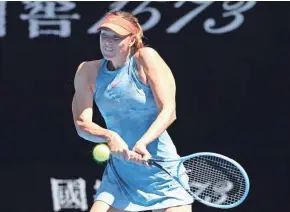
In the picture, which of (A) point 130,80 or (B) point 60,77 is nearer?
(A) point 130,80

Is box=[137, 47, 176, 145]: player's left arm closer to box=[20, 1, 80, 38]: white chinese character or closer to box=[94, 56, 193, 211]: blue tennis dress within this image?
box=[94, 56, 193, 211]: blue tennis dress

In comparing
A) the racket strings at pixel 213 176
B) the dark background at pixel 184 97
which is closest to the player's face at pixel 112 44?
the racket strings at pixel 213 176

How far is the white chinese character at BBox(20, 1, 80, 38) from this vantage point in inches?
296

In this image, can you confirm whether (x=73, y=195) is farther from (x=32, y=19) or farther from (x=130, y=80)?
(x=130, y=80)

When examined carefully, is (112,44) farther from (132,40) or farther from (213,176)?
(213,176)

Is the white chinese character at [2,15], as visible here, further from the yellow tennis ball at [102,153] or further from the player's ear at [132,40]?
the yellow tennis ball at [102,153]

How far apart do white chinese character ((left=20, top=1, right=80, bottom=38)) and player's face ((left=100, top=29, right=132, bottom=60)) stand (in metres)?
2.10

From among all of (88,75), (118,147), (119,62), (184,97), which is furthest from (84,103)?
(184,97)

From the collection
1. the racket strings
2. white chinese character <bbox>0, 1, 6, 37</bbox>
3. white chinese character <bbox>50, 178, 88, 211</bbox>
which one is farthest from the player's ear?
→ white chinese character <bbox>50, 178, 88, 211</bbox>

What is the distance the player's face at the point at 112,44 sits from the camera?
5.44 meters

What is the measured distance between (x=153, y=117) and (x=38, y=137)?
7.71 feet

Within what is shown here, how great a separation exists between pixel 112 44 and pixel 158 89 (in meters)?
0.30

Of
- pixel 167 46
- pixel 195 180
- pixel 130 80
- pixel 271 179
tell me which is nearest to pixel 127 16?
pixel 130 80

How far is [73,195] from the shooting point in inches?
306
